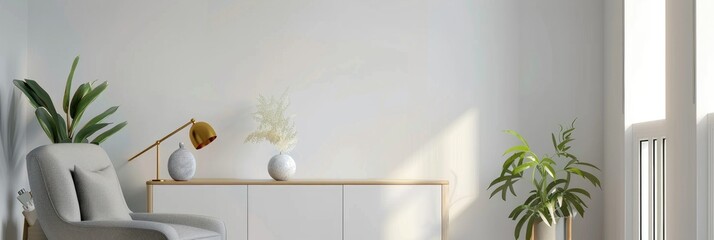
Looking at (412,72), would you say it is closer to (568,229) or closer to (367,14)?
(367,14)

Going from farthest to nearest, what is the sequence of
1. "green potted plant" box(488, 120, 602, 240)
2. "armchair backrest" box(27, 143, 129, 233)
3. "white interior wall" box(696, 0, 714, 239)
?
"green potted plant" box(488, 120, 602, 240) < "armchair backrest" box(27, 143, 129, 233) < "white interior wall" box(696, 0, 714, 239)

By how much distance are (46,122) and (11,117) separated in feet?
0.93

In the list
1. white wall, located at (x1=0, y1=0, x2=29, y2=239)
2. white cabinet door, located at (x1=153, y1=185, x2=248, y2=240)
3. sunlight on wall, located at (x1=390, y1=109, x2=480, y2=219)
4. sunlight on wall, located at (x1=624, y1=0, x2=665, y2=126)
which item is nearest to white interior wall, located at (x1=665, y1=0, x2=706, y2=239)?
sunlight on wall, located at (x1=624, y1=0, x2=665, y2=126)

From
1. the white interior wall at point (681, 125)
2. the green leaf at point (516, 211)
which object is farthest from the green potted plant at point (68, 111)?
the white interior wall at point (681, 125)

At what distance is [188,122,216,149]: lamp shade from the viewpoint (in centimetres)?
511

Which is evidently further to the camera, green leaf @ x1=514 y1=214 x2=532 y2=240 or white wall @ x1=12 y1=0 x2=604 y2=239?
white wall @ x1=12 y1=0 x2=604 y2=239

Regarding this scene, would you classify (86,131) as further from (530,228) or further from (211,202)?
(530,228)

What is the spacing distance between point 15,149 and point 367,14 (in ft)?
6.91

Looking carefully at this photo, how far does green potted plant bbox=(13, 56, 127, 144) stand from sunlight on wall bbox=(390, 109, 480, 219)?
5.44ft

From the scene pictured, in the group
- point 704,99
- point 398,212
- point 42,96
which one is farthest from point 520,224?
point 42,96

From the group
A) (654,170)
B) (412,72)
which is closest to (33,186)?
(412,72)

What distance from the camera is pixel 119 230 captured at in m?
3.92

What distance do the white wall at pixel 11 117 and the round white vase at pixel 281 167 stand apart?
1.40 metres

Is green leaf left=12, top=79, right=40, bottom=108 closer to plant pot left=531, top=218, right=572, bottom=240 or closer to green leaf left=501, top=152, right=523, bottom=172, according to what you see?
green leaf left=501, top=152, right=523, bottom=172
